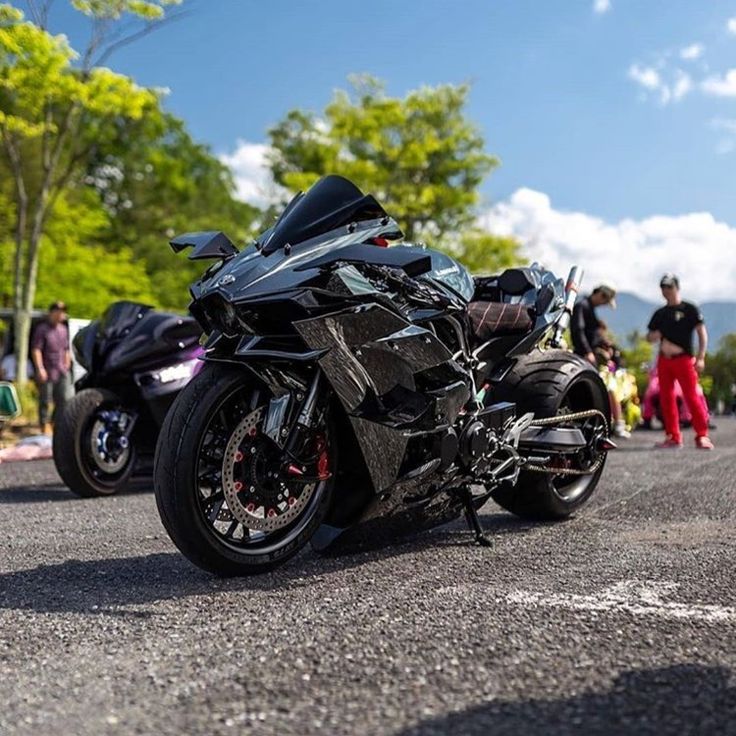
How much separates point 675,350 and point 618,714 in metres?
9.13

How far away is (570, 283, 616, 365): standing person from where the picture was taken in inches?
452

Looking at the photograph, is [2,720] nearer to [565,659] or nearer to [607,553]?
[565,659]

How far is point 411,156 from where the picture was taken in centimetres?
3275

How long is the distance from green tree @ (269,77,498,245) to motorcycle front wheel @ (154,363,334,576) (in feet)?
93.4

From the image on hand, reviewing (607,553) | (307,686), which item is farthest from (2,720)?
(607,553)

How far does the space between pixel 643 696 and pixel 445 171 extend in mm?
34061

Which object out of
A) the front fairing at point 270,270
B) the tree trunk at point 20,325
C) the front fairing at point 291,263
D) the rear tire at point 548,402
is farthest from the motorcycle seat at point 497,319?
the tree trunk at point 20,325

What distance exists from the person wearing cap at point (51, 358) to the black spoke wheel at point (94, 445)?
5.99 meters

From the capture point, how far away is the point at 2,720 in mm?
2170

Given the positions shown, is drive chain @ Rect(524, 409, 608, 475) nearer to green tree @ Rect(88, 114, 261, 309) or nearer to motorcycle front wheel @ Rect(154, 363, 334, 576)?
motorcycle front wheel @ Rect(154, 363, 334, 576)

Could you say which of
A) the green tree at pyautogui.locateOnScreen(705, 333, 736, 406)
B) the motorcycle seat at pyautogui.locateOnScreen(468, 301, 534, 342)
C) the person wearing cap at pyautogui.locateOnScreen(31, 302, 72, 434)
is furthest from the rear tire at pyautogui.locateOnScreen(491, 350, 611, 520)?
the green tree at pyautogui.locateOnScreen(705, 333, 736, 406)

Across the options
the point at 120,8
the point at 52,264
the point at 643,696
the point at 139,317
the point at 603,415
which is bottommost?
the point at 643,696

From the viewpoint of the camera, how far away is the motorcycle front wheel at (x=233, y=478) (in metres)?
3.45

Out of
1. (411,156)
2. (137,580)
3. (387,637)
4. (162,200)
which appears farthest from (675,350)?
(162,200)
